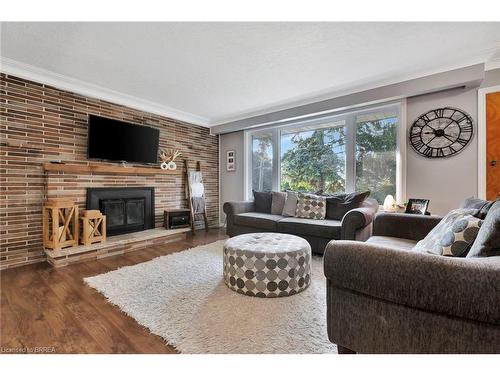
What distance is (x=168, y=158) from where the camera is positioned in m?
4.20

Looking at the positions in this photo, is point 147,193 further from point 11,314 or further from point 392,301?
point 392,301

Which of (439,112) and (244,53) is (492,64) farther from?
(244,53)

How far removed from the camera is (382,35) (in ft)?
6.74

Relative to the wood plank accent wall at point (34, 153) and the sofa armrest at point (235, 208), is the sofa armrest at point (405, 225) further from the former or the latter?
the wood plank accent wall at point (34, 153)

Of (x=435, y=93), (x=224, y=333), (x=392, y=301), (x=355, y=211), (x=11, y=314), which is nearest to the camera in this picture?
(x=392, y=301)

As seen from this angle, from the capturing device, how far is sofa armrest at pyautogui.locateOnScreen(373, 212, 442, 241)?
2090 mm

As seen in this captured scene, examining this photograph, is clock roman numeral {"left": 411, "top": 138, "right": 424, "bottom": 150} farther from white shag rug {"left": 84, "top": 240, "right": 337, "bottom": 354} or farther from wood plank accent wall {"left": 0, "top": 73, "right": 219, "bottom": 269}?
wood plank accent wall {"left": 0, "top": 73, "right": 219, "bottom": 269}

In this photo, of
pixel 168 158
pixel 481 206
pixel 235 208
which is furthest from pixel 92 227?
pixel 481 206

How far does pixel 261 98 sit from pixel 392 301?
3290 mm

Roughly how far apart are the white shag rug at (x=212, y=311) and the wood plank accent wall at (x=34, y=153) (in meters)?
1.22

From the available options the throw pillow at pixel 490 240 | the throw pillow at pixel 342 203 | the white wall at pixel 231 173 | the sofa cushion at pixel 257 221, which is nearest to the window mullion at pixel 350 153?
the throw pillow at pixel 342 203

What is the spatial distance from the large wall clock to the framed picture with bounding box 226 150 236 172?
318 cm
